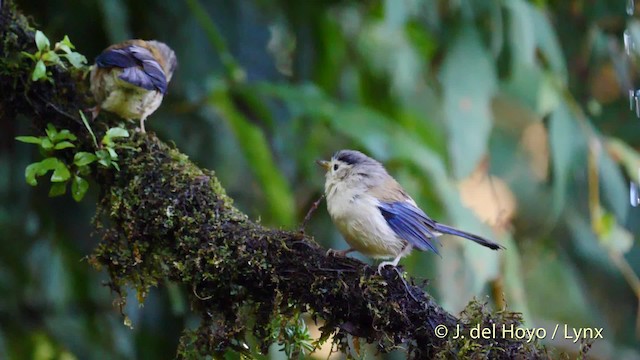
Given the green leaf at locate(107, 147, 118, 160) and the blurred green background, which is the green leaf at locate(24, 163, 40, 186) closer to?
the green leaf at locate(107, 147, 118, 160)

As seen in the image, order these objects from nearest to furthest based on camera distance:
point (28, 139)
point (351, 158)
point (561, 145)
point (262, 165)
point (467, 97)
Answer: point (28, 139) → point (351, 158) → point (262, 165) → point (467, 97) → point (561, 145)

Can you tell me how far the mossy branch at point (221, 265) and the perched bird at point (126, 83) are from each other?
10 centimetres

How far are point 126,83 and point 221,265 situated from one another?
909mm

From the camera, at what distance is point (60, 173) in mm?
3270

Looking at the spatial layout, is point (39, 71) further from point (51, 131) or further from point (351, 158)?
point (351, 158)

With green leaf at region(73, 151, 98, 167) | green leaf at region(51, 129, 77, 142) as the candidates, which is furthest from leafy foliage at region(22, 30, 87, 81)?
green leaf at region(73, 151, 98, 167)

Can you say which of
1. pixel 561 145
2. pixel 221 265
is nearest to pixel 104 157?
pixel 221 265

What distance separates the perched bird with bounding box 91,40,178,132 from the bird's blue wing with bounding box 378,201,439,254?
3.36 feet

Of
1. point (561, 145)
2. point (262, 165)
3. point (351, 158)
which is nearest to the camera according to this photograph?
point (351, 158)

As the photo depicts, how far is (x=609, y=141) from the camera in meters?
6.18

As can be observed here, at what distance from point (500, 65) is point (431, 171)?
93cm

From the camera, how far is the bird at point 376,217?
3.23m

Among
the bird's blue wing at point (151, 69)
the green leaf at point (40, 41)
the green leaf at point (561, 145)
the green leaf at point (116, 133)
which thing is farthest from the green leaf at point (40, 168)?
the green leaf at point (561, 145)

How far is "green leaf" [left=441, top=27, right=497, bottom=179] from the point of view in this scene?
5.18 meters
